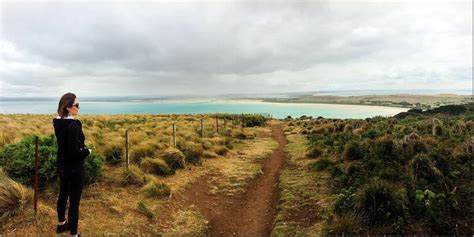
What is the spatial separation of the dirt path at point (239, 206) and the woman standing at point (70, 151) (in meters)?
2.96

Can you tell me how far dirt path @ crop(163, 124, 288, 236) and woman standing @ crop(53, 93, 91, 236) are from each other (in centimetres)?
296

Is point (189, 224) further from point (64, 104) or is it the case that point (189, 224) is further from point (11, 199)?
point (64, 104)

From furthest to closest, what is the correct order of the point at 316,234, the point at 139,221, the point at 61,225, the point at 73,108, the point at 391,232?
the point at 139,221
the point at 316,234
the point at 391,232
the point at 61,225
the point at 73,108

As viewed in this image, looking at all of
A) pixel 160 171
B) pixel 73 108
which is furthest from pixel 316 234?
pixel 160 171

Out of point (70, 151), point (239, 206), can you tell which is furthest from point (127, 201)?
point (70, 151)

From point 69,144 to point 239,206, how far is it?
4821 mm

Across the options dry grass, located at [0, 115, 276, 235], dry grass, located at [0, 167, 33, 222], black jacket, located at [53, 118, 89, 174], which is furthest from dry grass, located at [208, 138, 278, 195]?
black jacket, located at [53, 118, 89, 174]

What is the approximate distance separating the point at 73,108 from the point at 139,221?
124 inches

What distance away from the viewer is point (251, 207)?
762 centimetres

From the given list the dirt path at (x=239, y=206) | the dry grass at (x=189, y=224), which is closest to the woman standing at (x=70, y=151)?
the dry grass at (x=189, y=224)

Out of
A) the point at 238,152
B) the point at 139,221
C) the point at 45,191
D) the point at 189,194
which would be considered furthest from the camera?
the point at 238,152

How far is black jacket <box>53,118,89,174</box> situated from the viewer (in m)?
4.17

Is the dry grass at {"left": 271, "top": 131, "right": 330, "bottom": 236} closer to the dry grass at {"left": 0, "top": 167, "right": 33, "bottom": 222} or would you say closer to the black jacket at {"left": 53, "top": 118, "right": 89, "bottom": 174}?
the black jacket at {"left": 53, "top": 118, "right": 89, "bottom": 174}

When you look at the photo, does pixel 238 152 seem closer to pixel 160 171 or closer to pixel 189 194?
pixel 160 171
